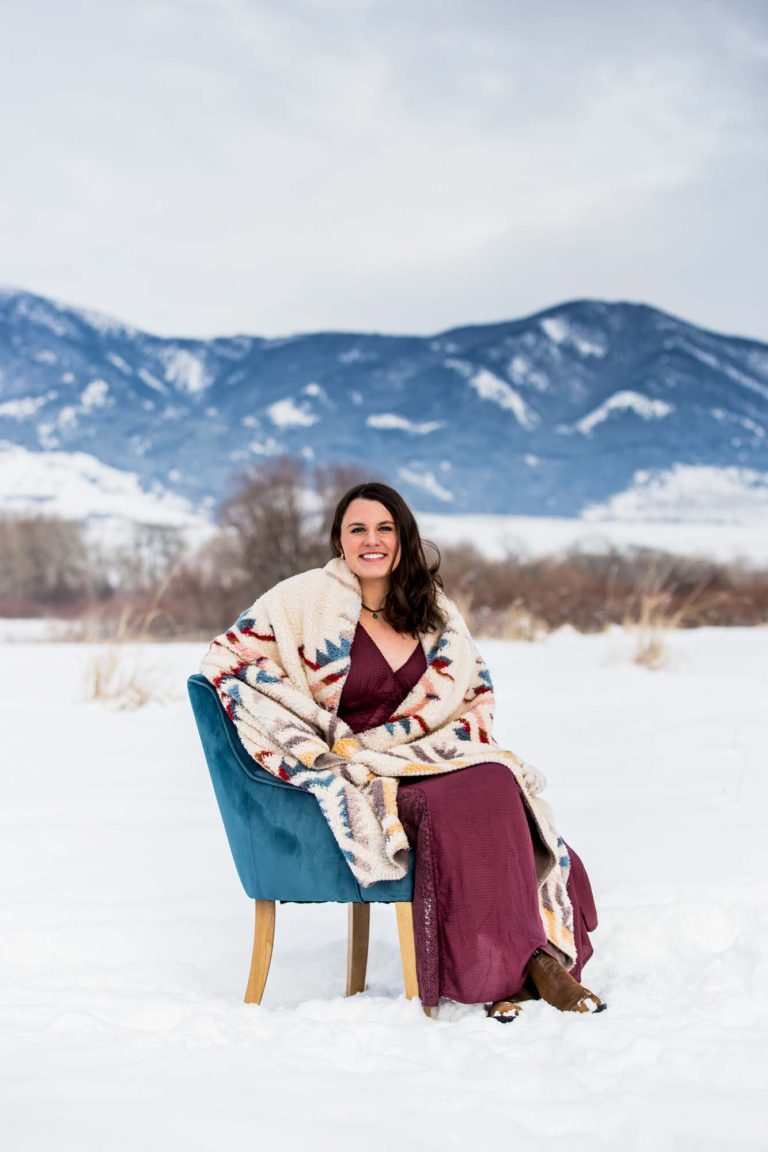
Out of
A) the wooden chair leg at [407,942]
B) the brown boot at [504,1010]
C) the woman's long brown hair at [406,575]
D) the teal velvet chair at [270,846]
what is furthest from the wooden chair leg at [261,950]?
the woman's long brown hair at [406,575]

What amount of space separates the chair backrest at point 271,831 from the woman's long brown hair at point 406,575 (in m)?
0.48

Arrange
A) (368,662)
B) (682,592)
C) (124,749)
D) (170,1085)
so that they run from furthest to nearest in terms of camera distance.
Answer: (682,592)
(124,749)
(368,662)
(170,1085)

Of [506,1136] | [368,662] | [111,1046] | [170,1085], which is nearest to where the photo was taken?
[506,1136]

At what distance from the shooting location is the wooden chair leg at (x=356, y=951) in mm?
2551

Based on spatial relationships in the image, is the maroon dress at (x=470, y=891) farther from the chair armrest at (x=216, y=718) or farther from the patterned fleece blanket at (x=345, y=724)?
the chair armrest at (x=216, y=718)

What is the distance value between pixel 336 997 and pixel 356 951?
0.10 metres

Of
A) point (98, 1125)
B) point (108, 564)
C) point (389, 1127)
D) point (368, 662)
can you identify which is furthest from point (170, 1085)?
point (108, 564)

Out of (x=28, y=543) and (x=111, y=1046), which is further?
(x=28, y=543)

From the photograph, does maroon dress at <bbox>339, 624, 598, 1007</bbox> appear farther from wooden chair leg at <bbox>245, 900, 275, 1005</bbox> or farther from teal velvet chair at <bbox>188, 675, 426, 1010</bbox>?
wooden chair leg at <bbox>245, 900, 275, 1005</bbox>

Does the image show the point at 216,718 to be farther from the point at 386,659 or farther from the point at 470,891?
the point at 470,891

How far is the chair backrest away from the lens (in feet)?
7.67

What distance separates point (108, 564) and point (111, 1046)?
62.3 ft

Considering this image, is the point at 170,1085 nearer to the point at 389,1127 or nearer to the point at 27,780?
the point at 389,1127

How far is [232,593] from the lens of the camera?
44.8ft
